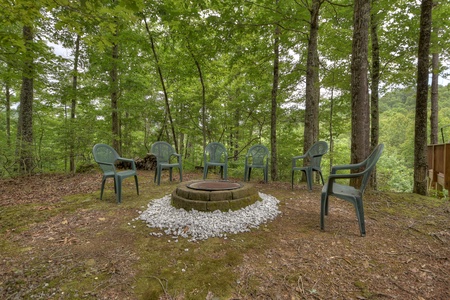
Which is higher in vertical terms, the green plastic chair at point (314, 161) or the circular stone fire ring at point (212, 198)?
the green plastic chair at point (314, 161)

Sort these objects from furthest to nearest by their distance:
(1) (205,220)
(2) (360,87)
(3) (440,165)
Result: (3) (440,165), (2) (360,87), (1) (205,220)

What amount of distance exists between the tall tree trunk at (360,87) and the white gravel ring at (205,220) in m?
1.73

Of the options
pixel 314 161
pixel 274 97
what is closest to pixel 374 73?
pixel 274 97

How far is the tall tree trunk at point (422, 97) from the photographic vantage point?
3281 millimetres

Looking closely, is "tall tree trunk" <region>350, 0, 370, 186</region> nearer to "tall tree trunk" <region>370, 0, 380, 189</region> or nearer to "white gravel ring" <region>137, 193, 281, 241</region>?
"tall tree trunk" <region>370, 0, 380, 189</region>

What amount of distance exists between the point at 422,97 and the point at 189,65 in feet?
18.2

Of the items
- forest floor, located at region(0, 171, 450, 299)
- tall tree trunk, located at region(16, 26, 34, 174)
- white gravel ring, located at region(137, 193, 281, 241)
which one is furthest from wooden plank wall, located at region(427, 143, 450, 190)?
tall tree trunk, located at region(16, 26, 34, 174)

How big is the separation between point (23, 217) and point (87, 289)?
209 centimetres

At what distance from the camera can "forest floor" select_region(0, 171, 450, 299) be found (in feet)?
4.34

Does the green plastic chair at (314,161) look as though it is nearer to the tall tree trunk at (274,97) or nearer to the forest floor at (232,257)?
the forest floor at (232,257)

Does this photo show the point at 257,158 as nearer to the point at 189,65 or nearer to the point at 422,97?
the point at 422,97

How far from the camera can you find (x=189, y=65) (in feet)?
20.3

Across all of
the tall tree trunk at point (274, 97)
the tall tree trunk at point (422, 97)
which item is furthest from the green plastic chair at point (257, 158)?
the tall tree trunk at point (422, 97)

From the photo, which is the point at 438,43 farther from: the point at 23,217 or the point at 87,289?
the point at 23,217
